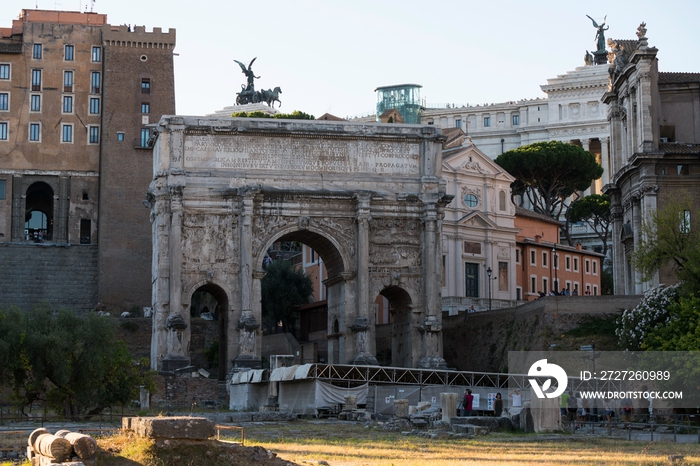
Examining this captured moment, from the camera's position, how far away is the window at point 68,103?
78.4 m

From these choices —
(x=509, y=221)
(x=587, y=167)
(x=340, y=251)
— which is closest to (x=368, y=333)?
(x=340, y=251)

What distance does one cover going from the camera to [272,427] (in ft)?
110

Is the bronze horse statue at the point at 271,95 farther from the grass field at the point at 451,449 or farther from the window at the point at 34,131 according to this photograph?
the grass field at the point at 451,449

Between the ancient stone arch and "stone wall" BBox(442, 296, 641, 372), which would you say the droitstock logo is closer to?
"stone wall" BBox(442, 296, 641, 372)

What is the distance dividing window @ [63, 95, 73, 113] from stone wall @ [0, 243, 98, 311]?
8607 millimetres

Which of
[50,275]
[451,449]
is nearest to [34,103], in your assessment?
[50,275]

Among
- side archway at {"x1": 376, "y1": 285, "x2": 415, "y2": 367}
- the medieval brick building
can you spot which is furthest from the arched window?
side archway at {"x1": 376, "y1": 285, "x2": 415, "y2": 367}

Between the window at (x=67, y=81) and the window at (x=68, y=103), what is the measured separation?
443mm

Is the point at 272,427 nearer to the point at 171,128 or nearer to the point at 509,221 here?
the point at 171,128

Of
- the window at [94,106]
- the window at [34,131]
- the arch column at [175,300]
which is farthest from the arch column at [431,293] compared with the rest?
the window at [34,131]

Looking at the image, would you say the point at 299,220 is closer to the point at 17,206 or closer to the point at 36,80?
the point at 17,206

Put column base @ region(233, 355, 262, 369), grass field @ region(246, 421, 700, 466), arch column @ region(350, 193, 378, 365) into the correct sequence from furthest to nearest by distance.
Result: 1. arch column @ region(350, 193, 378, 365)
2. column base @ region(233, 355, 262, 369)
3. grass field @ region(246, 421, 700, 466)

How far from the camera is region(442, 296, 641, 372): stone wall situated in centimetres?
4841

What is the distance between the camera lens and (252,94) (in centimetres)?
10556
